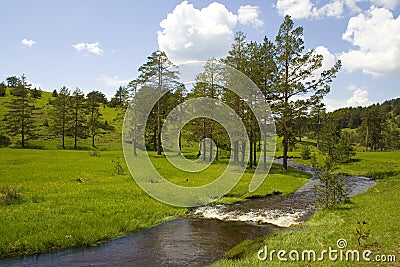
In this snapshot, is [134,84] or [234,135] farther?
[134,84]

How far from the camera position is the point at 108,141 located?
236ft

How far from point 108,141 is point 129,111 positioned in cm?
2094

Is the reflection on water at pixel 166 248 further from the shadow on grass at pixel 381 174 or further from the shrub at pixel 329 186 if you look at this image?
the shadow on grass at pixel 381 174

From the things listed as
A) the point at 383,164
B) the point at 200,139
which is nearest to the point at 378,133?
the point at 383,164

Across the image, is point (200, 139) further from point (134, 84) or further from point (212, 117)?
point (134, 84)

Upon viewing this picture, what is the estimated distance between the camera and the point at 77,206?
57.4ft

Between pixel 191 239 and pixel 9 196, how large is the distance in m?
12.1

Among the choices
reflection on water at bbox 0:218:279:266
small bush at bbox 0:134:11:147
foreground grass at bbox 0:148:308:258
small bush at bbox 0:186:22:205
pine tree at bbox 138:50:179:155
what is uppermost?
pine tree at bbox 138:50:179:155

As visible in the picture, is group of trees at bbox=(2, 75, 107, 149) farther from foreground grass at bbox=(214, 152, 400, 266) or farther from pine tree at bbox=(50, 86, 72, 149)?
foreground grass at bbox=(214, 152, 400, 266)

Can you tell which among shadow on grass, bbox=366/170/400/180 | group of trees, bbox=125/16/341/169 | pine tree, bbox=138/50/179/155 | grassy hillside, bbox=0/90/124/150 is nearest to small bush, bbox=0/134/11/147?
grassy hillside, bbox=0/90/124/150

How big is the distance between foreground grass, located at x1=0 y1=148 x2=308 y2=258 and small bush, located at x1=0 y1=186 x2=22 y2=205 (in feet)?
1.42

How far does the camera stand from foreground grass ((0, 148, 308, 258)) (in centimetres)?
1307

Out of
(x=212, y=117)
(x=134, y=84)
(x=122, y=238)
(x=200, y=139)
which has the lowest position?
(x=122, y=238)

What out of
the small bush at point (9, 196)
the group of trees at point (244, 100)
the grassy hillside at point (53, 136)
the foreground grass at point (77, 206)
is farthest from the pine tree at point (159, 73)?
the small bush at point (9, 196)
